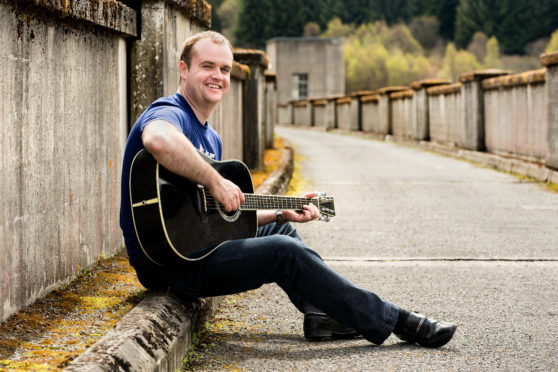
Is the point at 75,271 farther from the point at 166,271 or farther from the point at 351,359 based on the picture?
the point at 351,359

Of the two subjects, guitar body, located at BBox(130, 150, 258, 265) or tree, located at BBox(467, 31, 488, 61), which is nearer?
guitar body, located at BBox(130, 150, 258, 265)

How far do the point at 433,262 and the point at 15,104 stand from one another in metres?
3.51

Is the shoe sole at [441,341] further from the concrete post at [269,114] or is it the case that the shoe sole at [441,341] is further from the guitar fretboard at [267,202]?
the concrete post at [269,114]

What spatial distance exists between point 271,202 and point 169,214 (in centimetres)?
73

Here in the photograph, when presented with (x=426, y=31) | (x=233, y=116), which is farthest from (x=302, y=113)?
(x=426, y=31)

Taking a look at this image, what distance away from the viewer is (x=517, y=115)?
42.7 feet

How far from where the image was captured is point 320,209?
14.5 feet

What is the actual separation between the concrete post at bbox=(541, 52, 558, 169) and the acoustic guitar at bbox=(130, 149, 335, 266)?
818 cm

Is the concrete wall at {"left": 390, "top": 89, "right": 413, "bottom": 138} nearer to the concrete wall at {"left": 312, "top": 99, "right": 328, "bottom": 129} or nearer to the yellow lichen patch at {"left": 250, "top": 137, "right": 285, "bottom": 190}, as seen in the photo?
the yellow lichen patch at {"left": 250, "top": 137, "right": 285, "bottom": 190}

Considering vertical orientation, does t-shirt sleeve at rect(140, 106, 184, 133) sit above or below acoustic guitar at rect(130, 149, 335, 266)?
above

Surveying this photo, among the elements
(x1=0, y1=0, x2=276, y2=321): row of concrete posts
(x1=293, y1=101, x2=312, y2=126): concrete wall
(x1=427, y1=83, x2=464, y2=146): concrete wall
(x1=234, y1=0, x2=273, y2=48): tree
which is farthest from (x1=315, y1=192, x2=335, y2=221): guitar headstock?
(x1=234, y1=0, x2=273, y2=48): tree

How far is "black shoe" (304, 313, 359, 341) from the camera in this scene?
3.85 m

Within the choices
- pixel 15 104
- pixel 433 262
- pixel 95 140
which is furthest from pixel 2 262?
pixel 433 262

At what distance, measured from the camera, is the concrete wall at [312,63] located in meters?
61.0
